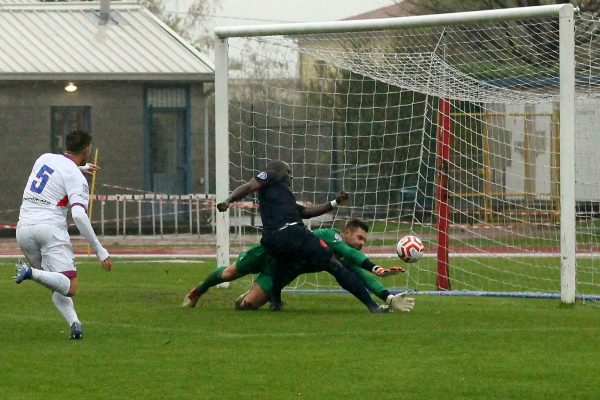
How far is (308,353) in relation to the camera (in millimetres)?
11344

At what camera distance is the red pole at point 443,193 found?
60.0 ft

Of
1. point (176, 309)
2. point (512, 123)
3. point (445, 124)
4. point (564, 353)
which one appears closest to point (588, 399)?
point (564, 353)

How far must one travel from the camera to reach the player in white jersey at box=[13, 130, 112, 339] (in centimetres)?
1214

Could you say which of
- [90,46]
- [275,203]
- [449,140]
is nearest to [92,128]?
[90,46]

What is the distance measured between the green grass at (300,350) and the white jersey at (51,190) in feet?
3.46

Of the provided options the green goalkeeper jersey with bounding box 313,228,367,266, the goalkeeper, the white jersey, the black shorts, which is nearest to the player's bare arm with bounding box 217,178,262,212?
the black shorts

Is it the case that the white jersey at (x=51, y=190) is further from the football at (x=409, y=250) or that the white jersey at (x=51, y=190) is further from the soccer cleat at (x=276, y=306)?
the football at (x=409, y=250)

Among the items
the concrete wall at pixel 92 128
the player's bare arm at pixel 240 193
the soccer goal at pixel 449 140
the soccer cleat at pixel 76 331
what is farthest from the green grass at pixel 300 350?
the concrete wall at pixel 92 128

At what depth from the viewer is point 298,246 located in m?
14.9

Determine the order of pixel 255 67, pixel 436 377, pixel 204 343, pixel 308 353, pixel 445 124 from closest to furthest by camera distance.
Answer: pixel 436 377 → pixel 308 353 → pixel 204 343 → pixel 445 124 → pixel 255 67

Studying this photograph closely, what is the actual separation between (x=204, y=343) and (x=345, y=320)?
7.81 ft

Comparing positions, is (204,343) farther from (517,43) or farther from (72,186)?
(517,43)

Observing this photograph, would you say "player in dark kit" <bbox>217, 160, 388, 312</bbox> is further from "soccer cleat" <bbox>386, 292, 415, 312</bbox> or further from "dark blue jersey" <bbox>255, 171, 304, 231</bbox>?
"soccer cleat" <bbox>386, 292, 415, 312</bbox>

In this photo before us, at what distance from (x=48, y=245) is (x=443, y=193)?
7.32 metres
